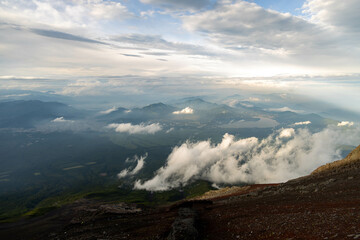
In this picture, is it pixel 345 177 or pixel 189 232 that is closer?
pixel 189 232

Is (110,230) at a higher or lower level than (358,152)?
lower

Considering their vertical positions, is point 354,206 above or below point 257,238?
above

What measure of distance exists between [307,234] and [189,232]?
→ 14.7 meters

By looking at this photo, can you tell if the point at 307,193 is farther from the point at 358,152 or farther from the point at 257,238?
the point at 358,152

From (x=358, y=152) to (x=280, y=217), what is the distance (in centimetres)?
5272

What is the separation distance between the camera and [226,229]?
27969 mm

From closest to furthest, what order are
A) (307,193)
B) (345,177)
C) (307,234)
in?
(307,234) → (307,193) → (345,177)

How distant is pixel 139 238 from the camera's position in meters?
31.2

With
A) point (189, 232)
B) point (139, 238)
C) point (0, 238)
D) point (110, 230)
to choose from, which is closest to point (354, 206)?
point (189, 232)

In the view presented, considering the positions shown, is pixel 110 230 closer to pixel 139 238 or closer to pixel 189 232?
pixel 139 238

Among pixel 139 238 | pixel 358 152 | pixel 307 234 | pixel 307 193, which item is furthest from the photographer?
pixel 358 152

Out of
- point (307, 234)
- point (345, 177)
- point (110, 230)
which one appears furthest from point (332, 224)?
point (110, 230)

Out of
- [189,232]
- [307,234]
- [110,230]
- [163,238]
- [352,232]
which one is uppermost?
[352,232]

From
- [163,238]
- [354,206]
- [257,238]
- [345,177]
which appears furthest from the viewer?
[345,177]
